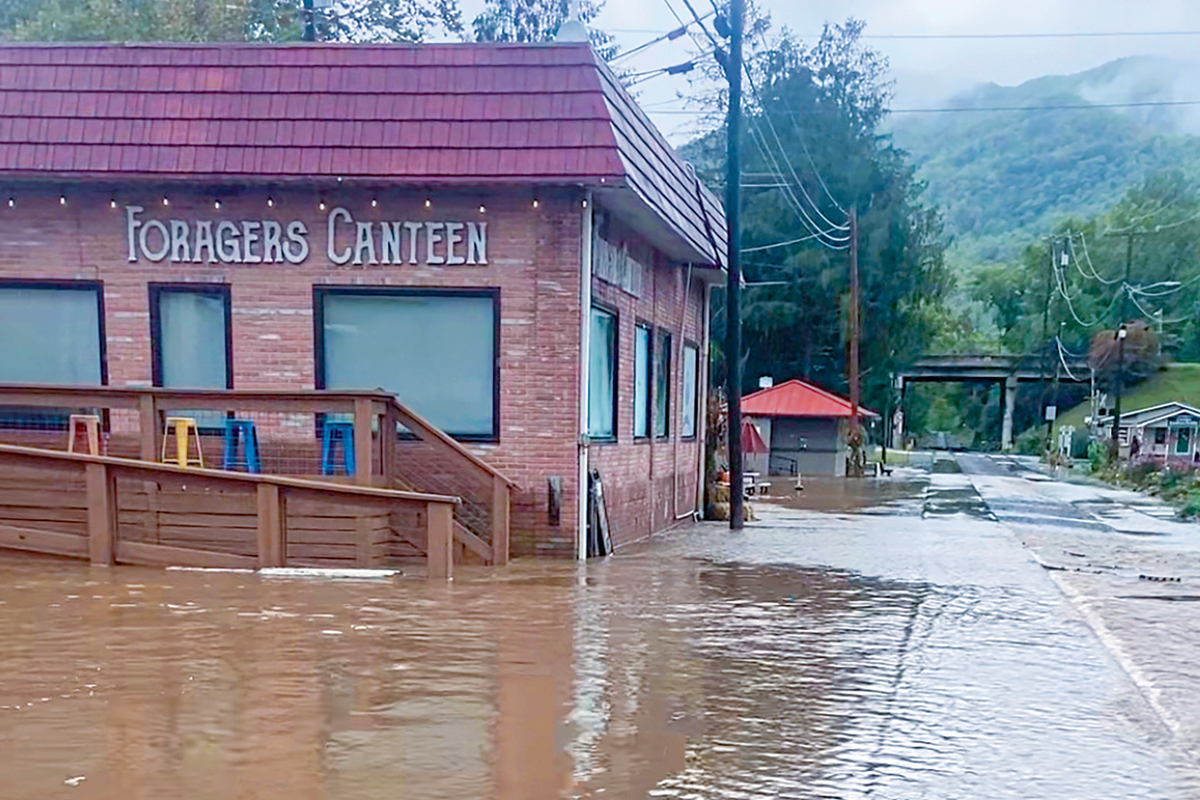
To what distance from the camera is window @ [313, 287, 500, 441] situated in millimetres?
11297

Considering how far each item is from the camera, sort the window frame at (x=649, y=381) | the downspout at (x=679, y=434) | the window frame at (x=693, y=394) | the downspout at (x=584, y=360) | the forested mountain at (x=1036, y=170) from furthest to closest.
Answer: the forested mountain at (x=1036, y=170) < the window frame at (x=693, y=394) < the downspout at (x=679, y=434) < the window frame at (x=649, y=381) < the downspout at (x=584, y=360)

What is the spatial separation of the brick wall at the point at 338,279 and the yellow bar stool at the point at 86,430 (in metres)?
0.85

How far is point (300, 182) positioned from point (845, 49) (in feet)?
156

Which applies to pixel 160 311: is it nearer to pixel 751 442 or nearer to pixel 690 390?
pixel 690 390

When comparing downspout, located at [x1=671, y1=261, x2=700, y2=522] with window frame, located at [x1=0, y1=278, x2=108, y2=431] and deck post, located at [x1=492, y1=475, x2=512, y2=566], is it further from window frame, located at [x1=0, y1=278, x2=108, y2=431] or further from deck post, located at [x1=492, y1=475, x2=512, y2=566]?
window frame, located at [x1=0, y1=278, x2=108, y2=431]

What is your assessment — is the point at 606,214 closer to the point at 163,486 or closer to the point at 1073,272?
the point at 163,486

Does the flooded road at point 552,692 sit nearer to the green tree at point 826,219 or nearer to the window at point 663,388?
the window at point 663,388

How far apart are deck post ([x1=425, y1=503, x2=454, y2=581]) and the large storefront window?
15.3ft

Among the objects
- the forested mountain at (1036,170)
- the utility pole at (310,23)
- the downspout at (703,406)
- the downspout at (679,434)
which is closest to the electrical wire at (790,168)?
the utility pole at (310,23)

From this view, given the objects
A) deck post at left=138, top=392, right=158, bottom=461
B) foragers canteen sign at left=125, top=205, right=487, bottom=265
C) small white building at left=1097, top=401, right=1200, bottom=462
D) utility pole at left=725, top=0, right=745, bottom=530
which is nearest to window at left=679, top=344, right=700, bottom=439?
utility pole at left=725, top=0, right=745, bottom=530

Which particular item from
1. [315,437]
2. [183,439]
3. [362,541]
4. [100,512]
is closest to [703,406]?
[315,437]

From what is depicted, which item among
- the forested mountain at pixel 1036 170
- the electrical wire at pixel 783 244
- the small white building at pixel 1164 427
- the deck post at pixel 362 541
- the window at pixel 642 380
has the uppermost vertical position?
the forested mountain at pixel 1036 170

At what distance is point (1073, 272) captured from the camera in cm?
9688

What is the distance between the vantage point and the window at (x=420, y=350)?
37.1 ft
